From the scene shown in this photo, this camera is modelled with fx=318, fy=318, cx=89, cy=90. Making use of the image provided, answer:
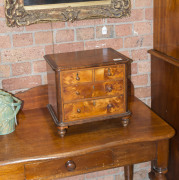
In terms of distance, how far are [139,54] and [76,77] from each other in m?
0.70

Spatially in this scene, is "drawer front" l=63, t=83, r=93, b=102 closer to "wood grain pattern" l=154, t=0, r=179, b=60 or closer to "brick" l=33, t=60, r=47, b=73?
"brick" l=33, t=60, r=47, b=73

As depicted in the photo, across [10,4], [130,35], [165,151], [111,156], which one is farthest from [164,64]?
[10,4]

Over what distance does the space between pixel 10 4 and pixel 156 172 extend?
1.18 m

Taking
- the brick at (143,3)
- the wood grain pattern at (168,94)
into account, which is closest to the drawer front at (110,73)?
the wood grain pattern at (168,94)

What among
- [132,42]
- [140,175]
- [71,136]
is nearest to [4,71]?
[71,136]

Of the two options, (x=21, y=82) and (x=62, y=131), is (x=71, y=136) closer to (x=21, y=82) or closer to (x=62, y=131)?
(x=62, y=131)

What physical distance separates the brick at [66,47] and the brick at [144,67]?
16.8 inches

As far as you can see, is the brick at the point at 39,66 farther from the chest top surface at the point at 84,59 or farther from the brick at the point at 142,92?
the brick at the point at 142,92

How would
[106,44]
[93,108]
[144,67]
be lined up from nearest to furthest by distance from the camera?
1. [93,108]
2. [106,44]
3. [144,67]

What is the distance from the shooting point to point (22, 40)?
1.82 metres

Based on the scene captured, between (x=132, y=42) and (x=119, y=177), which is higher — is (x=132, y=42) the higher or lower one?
the higher one

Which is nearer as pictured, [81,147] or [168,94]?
[81,147]

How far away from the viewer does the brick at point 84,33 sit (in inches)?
75.0

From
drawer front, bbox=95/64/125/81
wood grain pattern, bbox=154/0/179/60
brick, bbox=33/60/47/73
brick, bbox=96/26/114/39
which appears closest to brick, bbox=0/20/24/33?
brick, bbox=33/60/47/73
